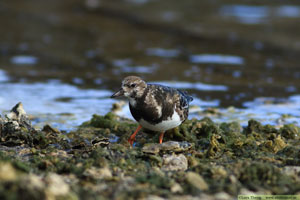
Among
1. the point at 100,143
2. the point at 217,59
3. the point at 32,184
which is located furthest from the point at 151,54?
the point at 32,184

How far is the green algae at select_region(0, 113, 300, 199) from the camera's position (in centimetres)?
289

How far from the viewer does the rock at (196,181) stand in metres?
2.91

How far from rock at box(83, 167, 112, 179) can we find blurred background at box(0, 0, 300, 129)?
7.71 feet

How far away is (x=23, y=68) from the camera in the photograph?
913 centimetres

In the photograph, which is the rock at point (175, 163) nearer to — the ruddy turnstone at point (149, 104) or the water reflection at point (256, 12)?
the ruddy turnstone at point (149, 104)

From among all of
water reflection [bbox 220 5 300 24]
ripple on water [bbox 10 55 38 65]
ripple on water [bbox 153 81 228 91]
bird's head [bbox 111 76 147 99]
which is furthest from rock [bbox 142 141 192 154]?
water reflection [bbox 220 5 300 24]

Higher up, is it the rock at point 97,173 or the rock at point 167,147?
the rock at point 167,147

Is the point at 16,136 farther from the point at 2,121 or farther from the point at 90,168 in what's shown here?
the point at 90,168

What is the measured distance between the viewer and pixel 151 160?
11.8 ft

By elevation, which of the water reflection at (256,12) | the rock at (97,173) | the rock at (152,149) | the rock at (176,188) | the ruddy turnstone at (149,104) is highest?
the water reflection at (256,12)

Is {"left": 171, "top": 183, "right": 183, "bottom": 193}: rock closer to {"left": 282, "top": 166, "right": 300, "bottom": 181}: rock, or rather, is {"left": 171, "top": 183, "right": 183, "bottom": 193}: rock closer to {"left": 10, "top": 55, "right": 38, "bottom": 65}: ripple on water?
{"left": 282, "top": 166, "right": 300, "bottom": 181}: rock

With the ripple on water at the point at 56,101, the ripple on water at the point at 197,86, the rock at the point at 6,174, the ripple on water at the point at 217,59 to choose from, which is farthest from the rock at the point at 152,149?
the ripple on water at the point at 217,59

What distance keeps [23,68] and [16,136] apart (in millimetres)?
5265

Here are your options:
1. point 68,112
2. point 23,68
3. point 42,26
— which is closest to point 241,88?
point 68,112
